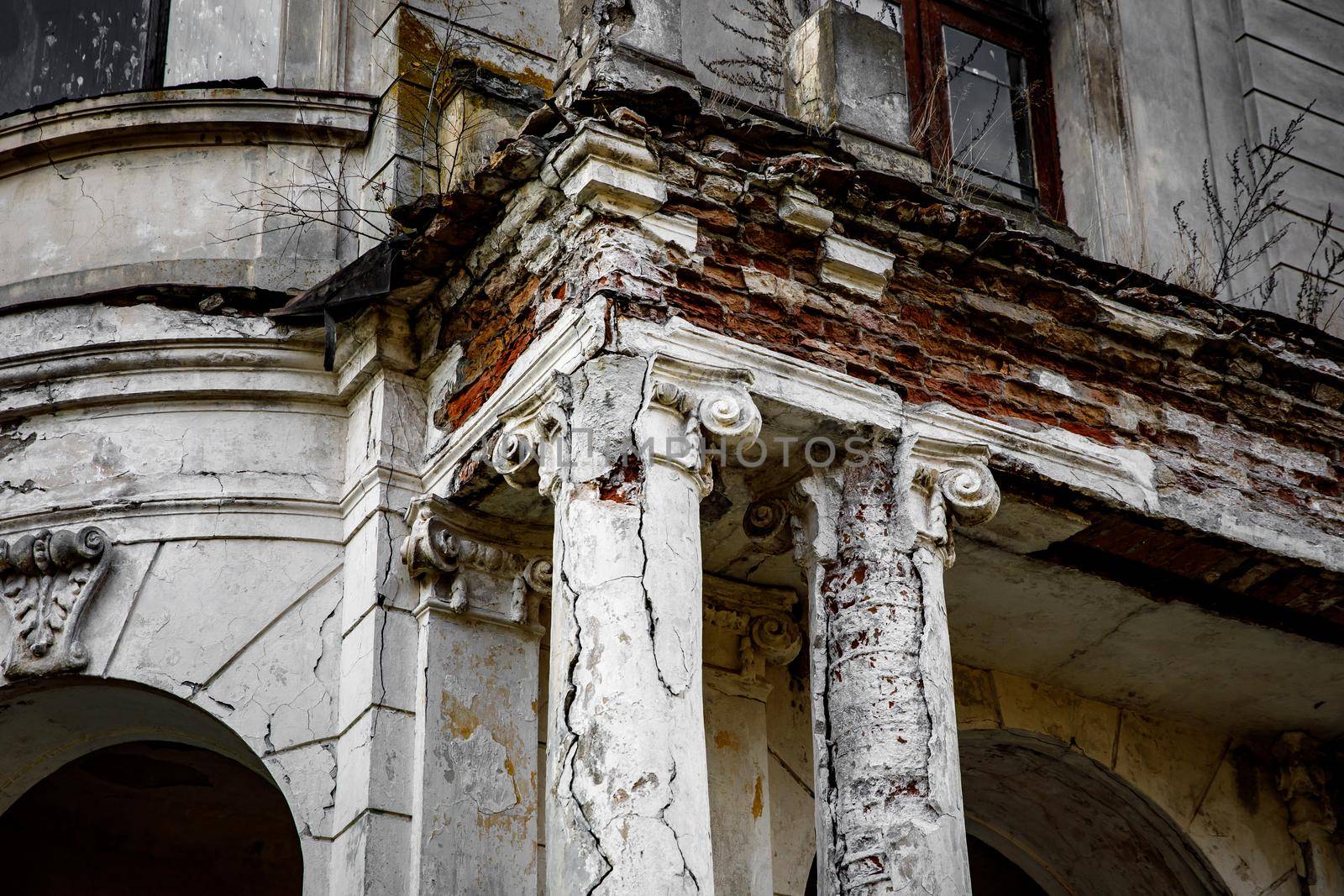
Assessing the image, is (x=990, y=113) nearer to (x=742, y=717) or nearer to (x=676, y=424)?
(x=742, y=717)

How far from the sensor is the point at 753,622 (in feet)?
22.2

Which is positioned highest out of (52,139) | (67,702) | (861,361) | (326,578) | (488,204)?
(52,139)

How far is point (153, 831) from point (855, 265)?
6.06 metres

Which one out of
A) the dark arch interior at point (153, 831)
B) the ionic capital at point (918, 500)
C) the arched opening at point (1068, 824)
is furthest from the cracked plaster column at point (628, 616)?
the dark arch interior at point (153, 831)

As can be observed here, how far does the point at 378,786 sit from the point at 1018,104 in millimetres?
5176

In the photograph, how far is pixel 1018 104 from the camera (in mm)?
8828

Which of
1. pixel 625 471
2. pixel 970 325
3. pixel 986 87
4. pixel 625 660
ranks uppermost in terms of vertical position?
pixel 986 87

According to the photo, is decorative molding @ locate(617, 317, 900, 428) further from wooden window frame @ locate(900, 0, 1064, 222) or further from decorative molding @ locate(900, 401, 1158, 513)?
wooden window frame @ locate(900, 0, 1064, 222)

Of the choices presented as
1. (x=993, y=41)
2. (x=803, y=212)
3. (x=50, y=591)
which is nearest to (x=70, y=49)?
(x=50, y=591)

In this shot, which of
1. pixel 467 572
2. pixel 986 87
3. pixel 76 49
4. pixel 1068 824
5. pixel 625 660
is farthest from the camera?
pixel 986 87

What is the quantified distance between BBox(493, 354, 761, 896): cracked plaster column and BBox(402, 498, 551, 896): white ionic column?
62 cm

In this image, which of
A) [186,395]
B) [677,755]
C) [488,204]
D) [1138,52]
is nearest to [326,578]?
[186,395]

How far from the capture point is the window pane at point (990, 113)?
8.48m

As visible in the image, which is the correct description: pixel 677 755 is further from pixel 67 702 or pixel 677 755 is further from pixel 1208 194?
pixel 1208 194
